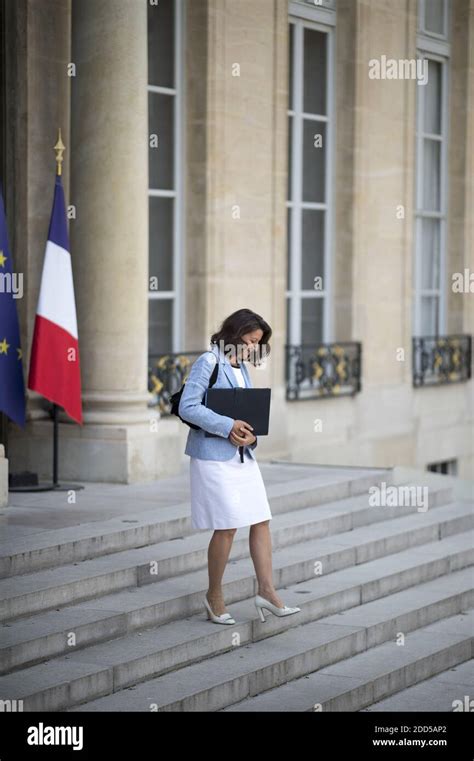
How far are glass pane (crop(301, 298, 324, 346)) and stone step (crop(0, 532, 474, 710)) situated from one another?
207 inches

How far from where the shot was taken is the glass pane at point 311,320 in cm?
1462

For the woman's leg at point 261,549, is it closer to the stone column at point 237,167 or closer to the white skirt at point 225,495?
the white skirt at point 225,495

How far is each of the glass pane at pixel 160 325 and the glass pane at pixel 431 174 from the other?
4753mm

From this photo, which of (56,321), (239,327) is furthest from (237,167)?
(239,327)

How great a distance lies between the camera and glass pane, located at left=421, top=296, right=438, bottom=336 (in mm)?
16703

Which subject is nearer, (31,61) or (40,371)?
(40,371)

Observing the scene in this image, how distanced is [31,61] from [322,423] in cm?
499

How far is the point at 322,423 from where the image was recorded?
563 inches

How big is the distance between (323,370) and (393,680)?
22.3 feet

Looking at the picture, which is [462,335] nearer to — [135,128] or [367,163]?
[367,163]

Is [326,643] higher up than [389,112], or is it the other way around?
[389,112]

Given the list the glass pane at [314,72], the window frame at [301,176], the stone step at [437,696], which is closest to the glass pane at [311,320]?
the window frame at [301,176]

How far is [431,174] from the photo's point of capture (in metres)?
16.7

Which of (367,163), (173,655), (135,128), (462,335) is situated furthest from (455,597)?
(462,335)
